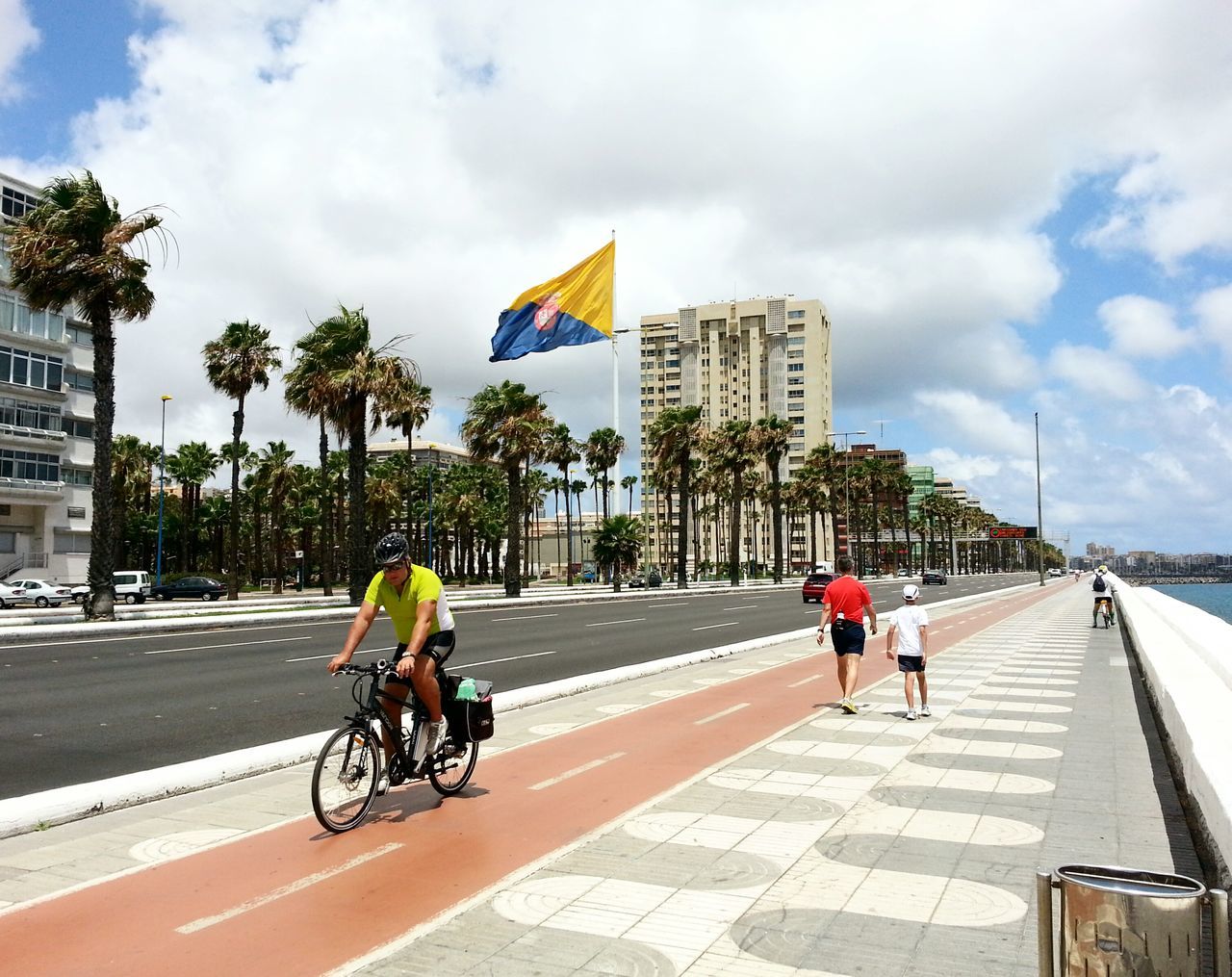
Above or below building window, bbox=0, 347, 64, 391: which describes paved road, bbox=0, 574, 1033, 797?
below

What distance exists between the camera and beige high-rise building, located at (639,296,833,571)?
159375 millimetres

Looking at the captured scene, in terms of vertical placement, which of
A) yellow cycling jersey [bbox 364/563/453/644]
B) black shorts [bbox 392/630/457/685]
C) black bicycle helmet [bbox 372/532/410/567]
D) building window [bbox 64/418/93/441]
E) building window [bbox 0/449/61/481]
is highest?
building window [bbox 64/418/93/441]

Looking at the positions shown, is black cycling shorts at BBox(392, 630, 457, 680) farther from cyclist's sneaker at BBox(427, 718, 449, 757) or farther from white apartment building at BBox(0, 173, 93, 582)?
white apartment building at BBox(0, 173, 93, 582)

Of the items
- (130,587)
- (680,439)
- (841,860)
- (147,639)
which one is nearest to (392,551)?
(841,860)

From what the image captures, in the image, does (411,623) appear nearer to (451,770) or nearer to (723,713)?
(451,770)

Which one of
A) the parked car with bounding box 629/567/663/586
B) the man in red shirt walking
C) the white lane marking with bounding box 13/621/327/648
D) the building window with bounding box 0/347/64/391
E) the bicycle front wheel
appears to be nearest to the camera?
the bicycle front wheel

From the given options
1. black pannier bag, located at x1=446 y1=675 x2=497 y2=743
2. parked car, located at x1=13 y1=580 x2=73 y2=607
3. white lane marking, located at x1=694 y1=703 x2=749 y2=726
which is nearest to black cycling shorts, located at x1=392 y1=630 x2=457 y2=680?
black pannier bag, located at x1=446 y1=675 x2=497 y2=743

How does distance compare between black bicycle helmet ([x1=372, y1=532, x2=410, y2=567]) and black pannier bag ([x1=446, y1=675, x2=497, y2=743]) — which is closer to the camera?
black bicycle helmet ([x1=372, y1=532, x2=410, y2=567])

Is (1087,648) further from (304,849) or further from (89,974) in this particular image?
(89,974)

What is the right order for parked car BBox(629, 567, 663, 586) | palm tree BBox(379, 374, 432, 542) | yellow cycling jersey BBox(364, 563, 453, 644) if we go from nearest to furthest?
yellow cycling jersey BBox(364, 563, 453, 644) < palm tree BBox(379, 374, 432, 542) < parked car BBox(629, 567, 663, 586)

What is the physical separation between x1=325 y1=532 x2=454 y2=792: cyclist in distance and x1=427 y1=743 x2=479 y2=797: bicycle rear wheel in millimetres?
154

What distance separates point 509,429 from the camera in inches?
1917

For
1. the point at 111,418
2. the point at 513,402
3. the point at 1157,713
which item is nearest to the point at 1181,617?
the point at 1157,713

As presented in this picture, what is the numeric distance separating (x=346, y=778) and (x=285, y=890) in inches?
44.3
